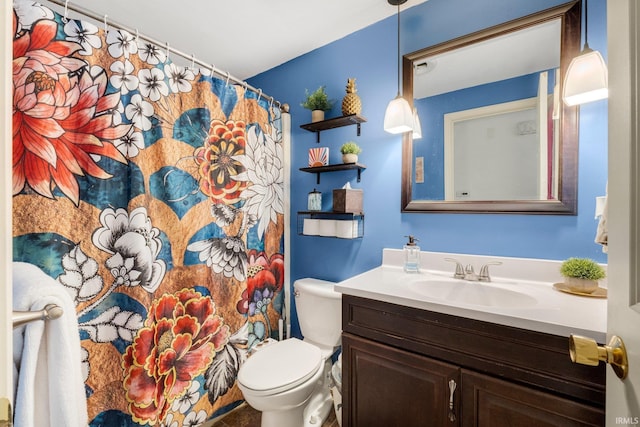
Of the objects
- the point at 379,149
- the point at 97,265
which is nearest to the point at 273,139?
the point at 379,149

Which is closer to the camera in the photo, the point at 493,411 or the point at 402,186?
the point at 493,411

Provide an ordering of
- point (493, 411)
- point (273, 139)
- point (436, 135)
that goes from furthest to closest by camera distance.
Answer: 1. point (273, 139)
2. point (436, 135)
3. point (493, 411)

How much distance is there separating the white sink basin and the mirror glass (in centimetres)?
37

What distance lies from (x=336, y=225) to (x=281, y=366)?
2.60ft

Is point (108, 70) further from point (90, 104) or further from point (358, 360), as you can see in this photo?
point (358, 360)

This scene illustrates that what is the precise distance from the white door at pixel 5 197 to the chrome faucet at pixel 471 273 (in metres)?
1.44

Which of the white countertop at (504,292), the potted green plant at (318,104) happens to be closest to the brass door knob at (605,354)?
the white countertop at (504,292)

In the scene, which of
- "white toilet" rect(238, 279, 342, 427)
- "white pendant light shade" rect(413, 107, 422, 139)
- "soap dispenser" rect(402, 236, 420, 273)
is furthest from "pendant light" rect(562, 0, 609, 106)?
"white toilet" rect(238, 279, 342, 427)

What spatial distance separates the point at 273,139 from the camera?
1943 mm

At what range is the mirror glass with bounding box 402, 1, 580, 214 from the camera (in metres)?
1.19

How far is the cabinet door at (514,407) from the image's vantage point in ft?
2.55

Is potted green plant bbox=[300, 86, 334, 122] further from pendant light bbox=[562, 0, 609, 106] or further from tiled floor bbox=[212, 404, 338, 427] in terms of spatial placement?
tiled floor bbox=[212, 404, 338, 427]

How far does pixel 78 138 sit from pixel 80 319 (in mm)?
707

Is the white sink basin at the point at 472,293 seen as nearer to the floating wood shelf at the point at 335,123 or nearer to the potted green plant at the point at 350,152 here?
the potted green plant at the point at 350,152
